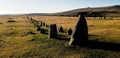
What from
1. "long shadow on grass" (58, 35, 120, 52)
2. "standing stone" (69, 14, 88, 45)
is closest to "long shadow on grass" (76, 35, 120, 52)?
"long shadow on grass" (58, 35, 120, 52)

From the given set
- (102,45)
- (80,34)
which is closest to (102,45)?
(102,45)

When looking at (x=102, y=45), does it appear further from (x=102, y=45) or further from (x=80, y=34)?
(x=80, y=34)

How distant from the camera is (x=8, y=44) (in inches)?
1639

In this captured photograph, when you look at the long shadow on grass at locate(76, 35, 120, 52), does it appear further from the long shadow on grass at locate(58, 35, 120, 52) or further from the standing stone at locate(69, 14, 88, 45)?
the standing stone at locate(69, 14, 88, 45)

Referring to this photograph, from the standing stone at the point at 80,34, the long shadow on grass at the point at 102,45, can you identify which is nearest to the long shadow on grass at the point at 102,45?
the long shadow on grass at the point at 102,45

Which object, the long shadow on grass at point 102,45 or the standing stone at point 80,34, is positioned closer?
the long shadow on grass at point 102,45

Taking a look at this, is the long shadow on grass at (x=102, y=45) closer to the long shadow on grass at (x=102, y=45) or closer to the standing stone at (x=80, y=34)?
the long shadow on grass at (x=102, y=45)

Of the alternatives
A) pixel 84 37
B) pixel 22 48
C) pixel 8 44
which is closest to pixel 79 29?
pixel 84 37

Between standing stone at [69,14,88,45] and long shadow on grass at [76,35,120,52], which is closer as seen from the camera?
long shadow on grass at [76,35,120,52]

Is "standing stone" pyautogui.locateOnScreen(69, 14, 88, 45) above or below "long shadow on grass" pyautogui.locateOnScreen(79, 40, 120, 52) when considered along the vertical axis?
above

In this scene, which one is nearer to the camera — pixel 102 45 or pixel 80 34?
pixel 102 45

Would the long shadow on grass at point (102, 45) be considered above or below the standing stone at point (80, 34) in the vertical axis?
below

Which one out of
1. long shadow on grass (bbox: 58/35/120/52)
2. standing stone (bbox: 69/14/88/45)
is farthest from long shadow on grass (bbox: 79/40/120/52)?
standing stone (bbox: 69/14/88/45)

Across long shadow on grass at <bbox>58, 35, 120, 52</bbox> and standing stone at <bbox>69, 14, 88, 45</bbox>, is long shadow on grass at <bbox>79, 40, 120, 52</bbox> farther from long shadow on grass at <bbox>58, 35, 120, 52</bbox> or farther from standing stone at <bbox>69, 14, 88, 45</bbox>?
standing stone at <bbox>69, 14, 88, 45</bbox>
